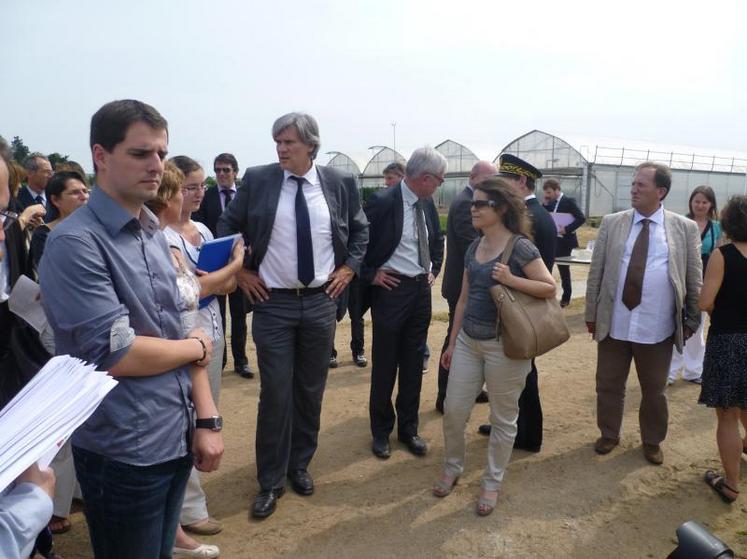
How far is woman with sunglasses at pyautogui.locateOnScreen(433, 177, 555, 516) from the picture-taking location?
3078 mm

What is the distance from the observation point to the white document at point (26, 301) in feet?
7.46

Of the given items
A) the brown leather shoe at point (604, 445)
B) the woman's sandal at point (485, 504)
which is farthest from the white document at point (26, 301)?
the brown leather shoe at point (604, 445)

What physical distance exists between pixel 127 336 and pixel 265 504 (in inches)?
78.5

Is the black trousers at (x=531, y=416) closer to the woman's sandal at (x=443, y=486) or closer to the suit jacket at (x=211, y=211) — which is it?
the woman's sandal at (x=443, y=486)

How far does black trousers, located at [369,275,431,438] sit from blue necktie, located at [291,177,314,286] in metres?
0.85

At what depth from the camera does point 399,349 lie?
12.8 ft

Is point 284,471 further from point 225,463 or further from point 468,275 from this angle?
point 468,275

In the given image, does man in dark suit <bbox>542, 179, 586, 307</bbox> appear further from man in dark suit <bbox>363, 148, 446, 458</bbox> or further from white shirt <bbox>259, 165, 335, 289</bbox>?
white shirt <bbox>259, 165, 335, 289</bbox>

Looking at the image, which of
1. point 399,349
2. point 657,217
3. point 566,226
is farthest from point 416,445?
point 566,226

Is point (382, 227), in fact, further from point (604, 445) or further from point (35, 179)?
point (35, 179)

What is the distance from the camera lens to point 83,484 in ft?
5.24

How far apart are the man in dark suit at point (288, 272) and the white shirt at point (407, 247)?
1.85 ft

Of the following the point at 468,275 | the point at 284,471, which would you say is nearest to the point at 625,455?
the point at 468,275

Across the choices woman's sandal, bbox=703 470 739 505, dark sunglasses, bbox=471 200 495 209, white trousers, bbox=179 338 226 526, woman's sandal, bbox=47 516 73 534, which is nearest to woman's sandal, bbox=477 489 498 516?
woman's sandal, bbox=703 470 739 505
